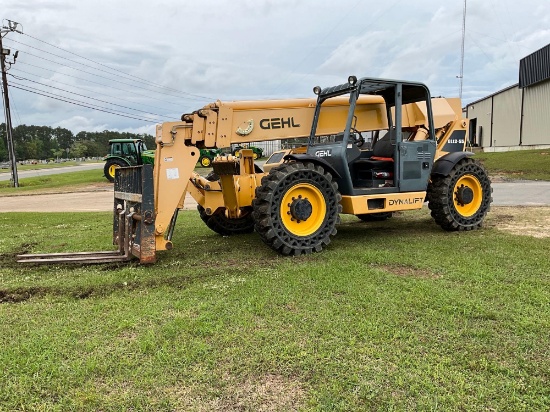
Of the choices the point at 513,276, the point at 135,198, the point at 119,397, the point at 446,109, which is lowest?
the point at 119,397

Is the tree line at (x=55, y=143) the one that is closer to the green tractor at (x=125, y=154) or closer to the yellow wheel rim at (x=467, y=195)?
the green tractor at (x=125, y=154)

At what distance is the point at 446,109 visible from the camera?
8.33 m

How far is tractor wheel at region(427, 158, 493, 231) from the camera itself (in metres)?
7.76

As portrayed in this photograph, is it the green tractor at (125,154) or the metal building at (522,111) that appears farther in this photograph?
the metal building at (522,111)

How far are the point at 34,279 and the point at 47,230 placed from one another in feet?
14.8

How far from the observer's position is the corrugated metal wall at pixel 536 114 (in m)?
35.3

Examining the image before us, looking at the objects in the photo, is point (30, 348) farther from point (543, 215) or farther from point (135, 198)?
point (543, 215)

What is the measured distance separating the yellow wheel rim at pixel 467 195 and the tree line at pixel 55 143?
11350cm

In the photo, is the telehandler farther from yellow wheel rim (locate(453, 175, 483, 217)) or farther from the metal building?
the metal building

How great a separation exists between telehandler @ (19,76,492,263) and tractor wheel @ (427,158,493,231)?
2 cm

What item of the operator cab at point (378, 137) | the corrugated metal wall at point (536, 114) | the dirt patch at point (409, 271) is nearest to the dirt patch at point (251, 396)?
the dirt patch at point (409, 271)

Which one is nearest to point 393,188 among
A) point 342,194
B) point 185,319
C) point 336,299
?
point 342,194

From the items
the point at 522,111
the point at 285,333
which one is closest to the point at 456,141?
the point at 285,333

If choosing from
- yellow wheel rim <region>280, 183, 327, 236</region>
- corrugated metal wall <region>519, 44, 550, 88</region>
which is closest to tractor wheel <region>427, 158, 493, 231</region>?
yellow wheel rim <region>280, 183, 327, 236</region>
